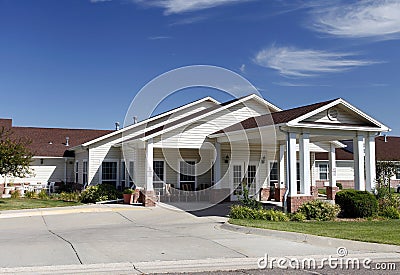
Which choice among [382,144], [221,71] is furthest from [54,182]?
[382,144]

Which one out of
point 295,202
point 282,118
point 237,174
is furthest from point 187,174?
point 295,202

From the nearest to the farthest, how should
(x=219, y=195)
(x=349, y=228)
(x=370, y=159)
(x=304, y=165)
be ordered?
(x=349, y=228) → (x=304, y=165) → (x=370, y=159) → (x=219, y=195)

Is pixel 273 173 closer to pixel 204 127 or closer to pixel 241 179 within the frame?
pixel 241 179

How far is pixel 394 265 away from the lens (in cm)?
963

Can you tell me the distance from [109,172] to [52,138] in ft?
33.6

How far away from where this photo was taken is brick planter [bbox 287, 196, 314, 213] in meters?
17.7

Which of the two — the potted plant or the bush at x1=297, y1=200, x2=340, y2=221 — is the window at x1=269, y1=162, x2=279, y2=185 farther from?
the bush at x1=297, y1=200, x2=340, y2=221

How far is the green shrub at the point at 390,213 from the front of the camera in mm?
17781

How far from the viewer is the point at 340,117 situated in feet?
63.7

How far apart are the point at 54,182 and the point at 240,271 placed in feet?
80.5

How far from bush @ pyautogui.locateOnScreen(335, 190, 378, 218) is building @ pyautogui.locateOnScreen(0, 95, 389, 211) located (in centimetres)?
162

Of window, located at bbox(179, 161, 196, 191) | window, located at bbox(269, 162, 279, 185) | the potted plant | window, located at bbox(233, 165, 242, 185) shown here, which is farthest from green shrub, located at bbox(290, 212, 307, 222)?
window, located at bbox(269, 162, 279, 185)

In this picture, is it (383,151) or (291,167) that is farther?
(383,151)

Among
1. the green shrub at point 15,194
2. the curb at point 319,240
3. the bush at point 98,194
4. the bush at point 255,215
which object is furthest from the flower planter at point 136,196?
the curb at point 319,240
